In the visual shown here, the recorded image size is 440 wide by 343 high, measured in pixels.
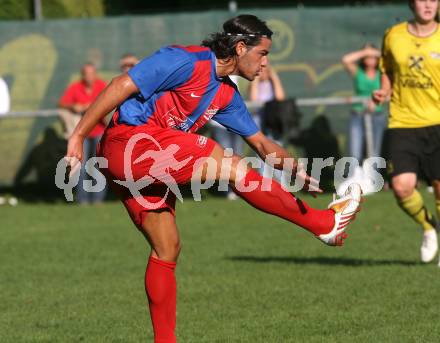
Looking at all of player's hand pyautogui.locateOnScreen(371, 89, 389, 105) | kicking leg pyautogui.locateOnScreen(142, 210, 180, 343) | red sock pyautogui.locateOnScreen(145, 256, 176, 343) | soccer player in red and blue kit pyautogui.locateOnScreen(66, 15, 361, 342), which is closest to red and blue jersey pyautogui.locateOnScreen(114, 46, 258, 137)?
soccer player in red and blue kit pyautogui.locateOnScreen(66, 15, 361, 342)

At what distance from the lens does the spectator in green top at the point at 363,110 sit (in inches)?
591

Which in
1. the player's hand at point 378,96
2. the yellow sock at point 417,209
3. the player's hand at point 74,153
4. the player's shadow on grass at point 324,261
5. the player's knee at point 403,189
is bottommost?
the player's shadow on grass at point 324,261

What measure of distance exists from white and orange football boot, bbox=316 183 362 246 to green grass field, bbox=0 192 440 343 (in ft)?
2.32

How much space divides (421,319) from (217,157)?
2045 millimetres

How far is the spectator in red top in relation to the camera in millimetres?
14930

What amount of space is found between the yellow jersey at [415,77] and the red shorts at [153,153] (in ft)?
11.2

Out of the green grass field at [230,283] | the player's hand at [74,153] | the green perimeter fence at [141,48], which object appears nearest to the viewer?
the player's hand at [74,153]

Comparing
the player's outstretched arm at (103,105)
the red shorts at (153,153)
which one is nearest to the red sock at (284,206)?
the red shorts at (153,153)

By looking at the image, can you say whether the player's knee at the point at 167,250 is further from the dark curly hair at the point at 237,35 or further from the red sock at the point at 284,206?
the dark curly hair at the point at 237,35

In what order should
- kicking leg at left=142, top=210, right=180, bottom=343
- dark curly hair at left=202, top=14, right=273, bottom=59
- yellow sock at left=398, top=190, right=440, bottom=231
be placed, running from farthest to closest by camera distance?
yellow sock at left=398, top=190, right=440, bottom=231
kicking leg at left=142, top=210, right=180, bottom=343
dark curly hair at left=202, top=14, right=273, bottom=59

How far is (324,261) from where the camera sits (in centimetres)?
967

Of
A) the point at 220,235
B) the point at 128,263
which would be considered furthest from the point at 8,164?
the point at 128,263

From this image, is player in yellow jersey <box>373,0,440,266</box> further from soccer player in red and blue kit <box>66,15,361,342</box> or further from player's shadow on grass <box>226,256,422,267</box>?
soccer player in red and blue kit <box>66,15,361,342</box>

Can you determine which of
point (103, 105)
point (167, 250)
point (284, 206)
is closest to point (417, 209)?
point (284, 206)
